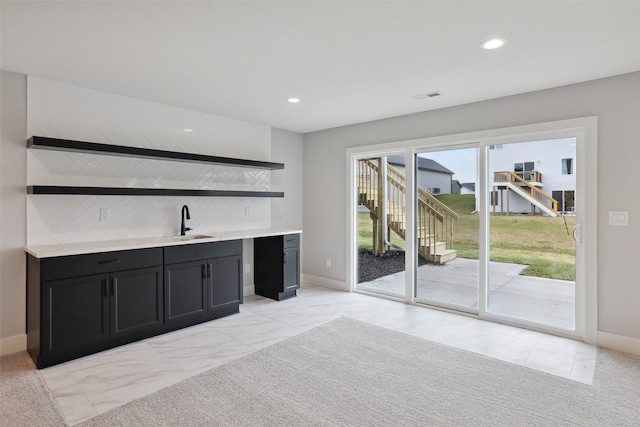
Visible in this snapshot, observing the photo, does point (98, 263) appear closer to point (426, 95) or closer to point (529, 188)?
point (426, 95)

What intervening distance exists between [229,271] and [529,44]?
3493mm

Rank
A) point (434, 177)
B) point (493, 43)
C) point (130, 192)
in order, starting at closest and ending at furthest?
point (493, 43), point (130, 192), point (434, 177)

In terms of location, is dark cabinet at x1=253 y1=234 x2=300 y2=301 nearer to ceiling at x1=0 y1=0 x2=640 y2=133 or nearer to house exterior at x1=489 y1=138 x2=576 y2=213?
ceiling at x1=0 y1=0 x2=640 y2=133

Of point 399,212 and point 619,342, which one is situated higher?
point 399,212

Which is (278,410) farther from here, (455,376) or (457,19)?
(457,19)

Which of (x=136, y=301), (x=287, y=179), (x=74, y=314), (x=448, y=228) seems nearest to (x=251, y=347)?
(x=136, y=301)

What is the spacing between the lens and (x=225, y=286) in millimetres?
3990

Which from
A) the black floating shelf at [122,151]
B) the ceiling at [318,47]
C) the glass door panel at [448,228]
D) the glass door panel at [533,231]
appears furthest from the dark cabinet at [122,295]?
the glass door panel at [533,231]

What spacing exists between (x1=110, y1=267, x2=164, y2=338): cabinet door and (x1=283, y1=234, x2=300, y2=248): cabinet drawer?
1.70 meters

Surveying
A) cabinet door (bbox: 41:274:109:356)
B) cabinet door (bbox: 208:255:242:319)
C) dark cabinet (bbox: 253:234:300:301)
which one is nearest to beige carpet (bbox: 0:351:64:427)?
cabinet door (bbox: 41:274:109:356)

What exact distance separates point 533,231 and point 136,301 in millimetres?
4049

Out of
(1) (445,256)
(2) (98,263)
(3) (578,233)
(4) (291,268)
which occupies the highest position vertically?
(3) (578,233)

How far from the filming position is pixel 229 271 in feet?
13.2

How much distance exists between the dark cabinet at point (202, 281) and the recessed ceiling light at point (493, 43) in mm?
3089
